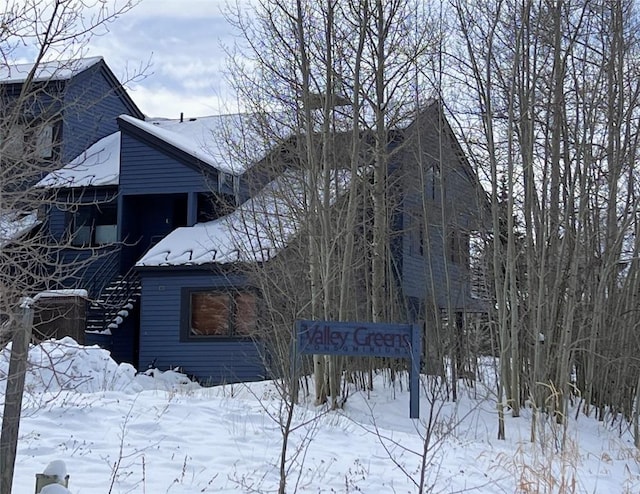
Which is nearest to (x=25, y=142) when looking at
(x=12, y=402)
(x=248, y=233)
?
(x=12, y=402)

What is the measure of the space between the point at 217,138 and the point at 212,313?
165 inches

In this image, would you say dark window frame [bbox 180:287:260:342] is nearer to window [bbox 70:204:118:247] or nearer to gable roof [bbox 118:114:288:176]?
gable roof [bbox 118:114:288:176]

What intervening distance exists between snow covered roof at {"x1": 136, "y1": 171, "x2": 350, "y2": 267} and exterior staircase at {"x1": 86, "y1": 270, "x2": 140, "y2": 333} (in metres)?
1.23

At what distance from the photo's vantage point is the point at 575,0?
12445 mm

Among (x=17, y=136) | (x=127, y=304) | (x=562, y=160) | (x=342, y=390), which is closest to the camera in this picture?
(x=17, y=136)

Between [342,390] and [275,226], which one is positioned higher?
[275,226]

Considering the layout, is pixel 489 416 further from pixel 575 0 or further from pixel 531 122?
pixel 575 0

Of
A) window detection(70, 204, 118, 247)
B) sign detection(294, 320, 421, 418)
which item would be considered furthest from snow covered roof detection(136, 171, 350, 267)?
sign detection(294, 320, 421, 418)

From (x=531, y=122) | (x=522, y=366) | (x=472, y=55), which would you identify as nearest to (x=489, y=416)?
(x=522, y=366)

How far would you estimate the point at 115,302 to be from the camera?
19.7 m

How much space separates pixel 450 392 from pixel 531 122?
4.59 meters

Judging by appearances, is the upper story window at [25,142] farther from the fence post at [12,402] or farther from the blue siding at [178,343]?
the blue siding at [178,343]

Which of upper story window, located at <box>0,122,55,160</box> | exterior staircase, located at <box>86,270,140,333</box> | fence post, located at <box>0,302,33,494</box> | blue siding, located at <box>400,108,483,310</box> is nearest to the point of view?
fence post, located at <box>0,302,33,494</box>

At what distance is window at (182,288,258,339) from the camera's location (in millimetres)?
18797
